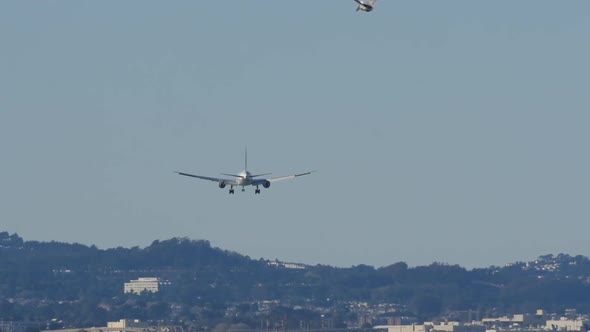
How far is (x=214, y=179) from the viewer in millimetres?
155750

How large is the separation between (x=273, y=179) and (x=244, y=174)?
183 inches

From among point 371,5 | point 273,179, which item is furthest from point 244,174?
point 371,5

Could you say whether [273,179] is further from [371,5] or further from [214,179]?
[371,5]

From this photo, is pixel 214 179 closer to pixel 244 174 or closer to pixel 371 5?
pixel 244 174

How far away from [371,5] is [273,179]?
3241 centimetres

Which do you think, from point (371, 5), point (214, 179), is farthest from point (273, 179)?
point (371, 5)

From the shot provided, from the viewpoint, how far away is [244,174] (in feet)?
495

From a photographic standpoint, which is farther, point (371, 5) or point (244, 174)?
point (244, 174)

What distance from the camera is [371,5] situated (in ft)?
410

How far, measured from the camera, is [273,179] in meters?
155

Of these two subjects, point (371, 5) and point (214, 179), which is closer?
point (371, 5)

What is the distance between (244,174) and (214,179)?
5567 mm

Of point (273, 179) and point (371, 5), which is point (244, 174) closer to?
point (273, 179)
